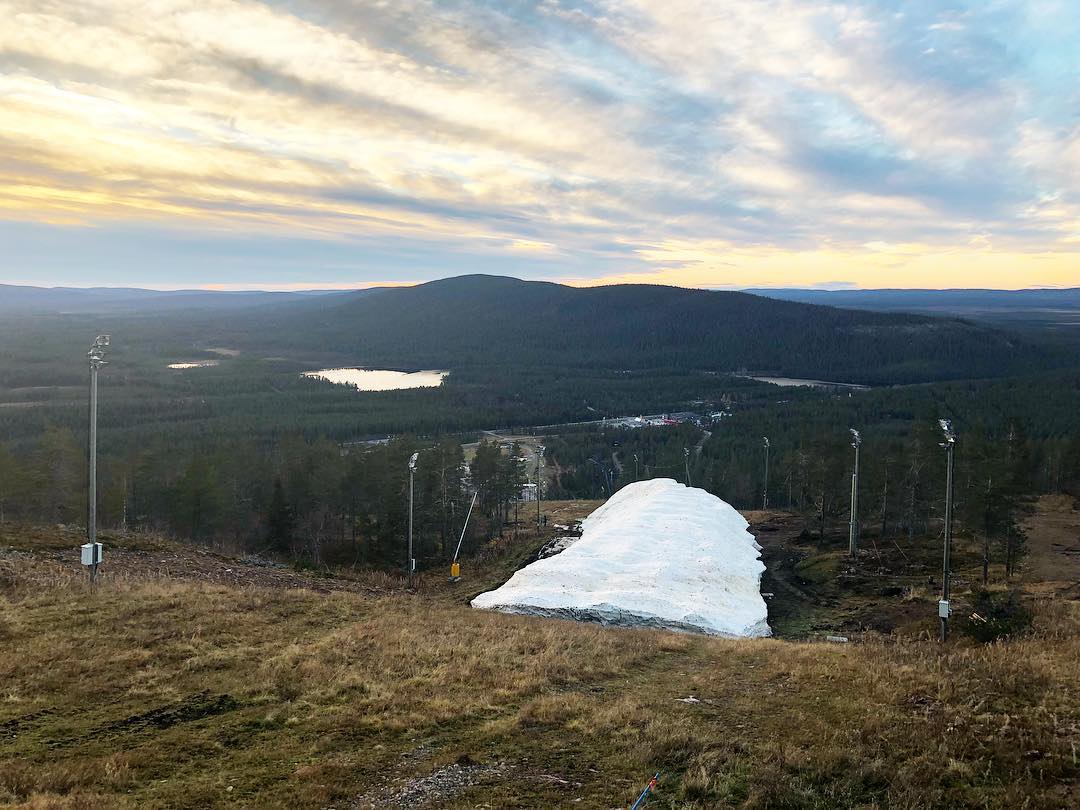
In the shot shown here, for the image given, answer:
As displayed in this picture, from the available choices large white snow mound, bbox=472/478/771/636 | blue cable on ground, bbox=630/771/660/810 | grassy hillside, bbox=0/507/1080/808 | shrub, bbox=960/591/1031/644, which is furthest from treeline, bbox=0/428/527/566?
blue cable on ground, bbox=630/771/660/810

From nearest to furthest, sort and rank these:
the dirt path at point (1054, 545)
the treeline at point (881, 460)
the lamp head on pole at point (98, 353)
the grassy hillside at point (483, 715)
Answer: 1. the grassy hillside at point (483, 715)
2. the lamp head on pole at point (98, 353)
3. the dirt path at point (1054, 545)
4. the treeline at point (881, 460)

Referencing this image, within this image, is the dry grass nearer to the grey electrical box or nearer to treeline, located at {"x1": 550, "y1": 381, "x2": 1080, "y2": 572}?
the grey electrical box

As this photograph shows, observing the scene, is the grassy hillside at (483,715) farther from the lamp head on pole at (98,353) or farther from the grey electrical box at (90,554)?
the lamp head on pole at (98,353)

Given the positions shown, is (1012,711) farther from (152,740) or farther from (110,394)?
(110,394)

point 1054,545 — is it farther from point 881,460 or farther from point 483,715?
point 483,715

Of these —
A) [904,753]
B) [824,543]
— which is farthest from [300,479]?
[904,753]

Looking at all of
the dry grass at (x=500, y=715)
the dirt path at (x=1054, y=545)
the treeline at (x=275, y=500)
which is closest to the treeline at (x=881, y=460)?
the dirt path at (x=1054, y=545)
